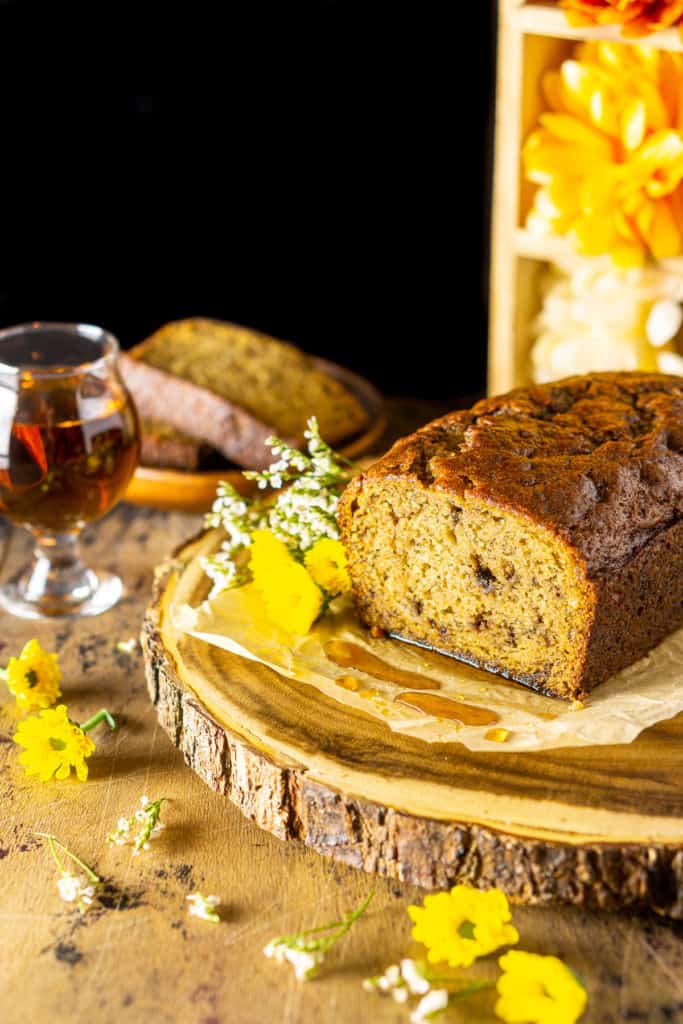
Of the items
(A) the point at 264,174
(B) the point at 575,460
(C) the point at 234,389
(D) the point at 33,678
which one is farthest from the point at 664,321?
(D) the point at 33,678

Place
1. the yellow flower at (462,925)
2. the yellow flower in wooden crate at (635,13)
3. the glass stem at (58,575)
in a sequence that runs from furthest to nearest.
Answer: the glass stem at (58,575)
the yellow flower in wooden crate at (635,13)
the yellow flower at (462,925)

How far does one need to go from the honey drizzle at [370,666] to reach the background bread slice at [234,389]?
100 cm

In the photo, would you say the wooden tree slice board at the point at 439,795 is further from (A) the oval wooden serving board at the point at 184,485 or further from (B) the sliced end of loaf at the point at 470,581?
(A) the oval wooden serving board at the point at 184,485

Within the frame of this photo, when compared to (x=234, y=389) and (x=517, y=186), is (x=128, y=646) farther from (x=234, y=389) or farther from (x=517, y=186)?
(x=517, y=186)

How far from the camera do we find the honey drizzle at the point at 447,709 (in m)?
2.41

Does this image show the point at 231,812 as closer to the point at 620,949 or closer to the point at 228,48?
the point at 620,949

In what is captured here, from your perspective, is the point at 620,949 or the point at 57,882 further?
the point at 57,882

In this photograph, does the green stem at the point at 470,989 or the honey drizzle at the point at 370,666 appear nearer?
the green stem at the point at 470,989

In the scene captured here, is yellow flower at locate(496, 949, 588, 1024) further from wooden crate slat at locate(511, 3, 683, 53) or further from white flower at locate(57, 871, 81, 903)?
wooden crate slat at locate(511, 3, 683, 53)

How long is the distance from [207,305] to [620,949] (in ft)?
9.87

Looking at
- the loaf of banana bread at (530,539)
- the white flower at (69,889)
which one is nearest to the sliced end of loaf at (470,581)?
the loaf of banana bread at (530,539)

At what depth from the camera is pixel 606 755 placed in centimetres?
229

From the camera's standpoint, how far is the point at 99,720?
2.70m

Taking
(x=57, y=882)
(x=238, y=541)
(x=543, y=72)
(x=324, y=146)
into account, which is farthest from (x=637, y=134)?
(x=57, y=882)
